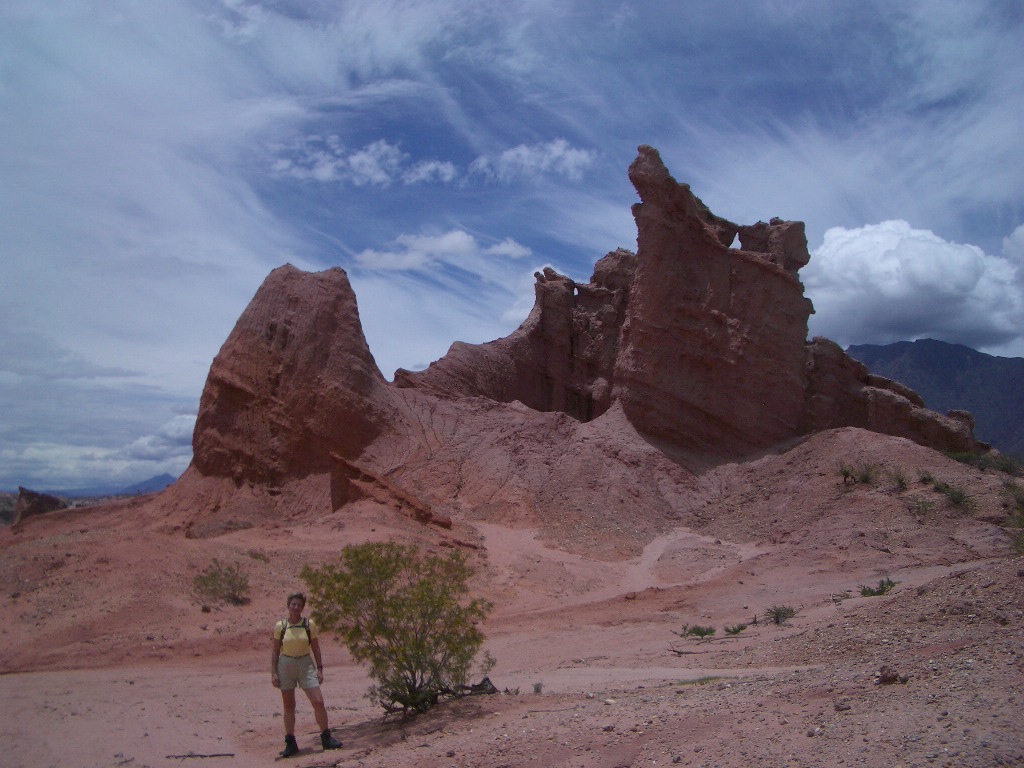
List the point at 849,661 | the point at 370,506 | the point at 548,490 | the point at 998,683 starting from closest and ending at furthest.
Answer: the point at 998,683
the point at 849,661
the point at 370,506
the point at 548,490

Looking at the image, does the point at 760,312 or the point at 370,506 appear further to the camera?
the point at 760,312

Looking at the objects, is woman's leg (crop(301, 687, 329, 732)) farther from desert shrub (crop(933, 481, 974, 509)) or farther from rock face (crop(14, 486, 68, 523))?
rock face (crop(14, 486, 68, 523))

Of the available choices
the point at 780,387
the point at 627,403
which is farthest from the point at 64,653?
the point at 780,387

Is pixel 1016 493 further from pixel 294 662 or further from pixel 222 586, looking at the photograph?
pixel 294 662

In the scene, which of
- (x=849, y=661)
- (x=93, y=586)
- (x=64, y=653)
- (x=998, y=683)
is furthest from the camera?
(x=93, y=586)

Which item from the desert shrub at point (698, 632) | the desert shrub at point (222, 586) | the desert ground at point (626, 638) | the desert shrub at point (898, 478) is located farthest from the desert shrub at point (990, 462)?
the desert shrub at point (222, 586)

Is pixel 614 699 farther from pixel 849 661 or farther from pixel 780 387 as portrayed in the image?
pixel 780 387

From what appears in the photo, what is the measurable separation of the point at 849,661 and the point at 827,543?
42.7ft

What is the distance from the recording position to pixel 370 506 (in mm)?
22062

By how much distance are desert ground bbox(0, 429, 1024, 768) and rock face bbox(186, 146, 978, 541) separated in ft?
5.03

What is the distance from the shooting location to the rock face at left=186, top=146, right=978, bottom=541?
83.6ft

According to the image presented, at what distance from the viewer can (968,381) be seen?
60844mm

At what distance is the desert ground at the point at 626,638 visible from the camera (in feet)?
→ 19.3

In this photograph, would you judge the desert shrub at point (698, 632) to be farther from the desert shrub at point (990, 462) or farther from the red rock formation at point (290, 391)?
the desert shrub at point (990, 462)
